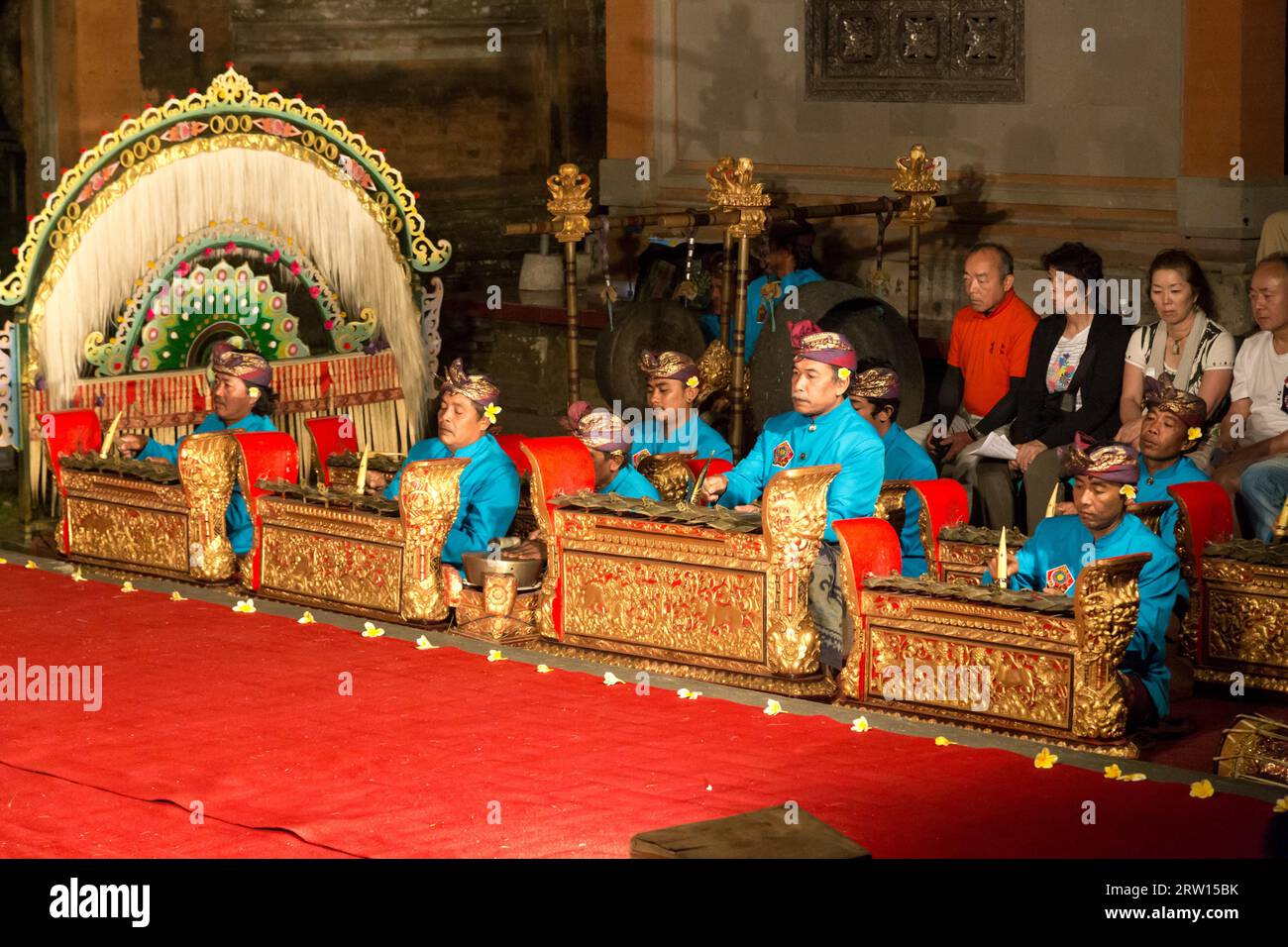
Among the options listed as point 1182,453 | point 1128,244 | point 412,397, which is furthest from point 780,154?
point 1182,453

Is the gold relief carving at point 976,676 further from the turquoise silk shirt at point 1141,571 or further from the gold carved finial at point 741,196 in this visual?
the gold carved finial at point 741,196

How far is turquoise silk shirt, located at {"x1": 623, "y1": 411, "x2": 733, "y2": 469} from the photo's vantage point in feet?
27.3

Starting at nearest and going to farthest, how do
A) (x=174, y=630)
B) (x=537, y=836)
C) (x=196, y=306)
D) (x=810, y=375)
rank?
(x=537, y=836) → (x=810, y=375) → (x=174, y=630) → (x=196, y=306)

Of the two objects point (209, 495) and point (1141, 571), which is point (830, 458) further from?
point (209, 495)

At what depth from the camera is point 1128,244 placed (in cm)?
1027

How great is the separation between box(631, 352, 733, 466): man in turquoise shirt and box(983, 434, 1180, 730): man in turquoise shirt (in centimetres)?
211

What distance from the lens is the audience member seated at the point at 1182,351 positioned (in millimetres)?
8055

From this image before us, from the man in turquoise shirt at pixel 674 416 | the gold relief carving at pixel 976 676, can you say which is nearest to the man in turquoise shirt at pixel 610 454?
the man in turquoise shirt at pixel 674 416

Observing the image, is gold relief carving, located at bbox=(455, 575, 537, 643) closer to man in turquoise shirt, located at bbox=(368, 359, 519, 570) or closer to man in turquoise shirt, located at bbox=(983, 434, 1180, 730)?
man in turquoise shirt, located at bbox=(368, 359, 519, 570)

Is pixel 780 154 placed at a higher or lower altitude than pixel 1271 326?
higher

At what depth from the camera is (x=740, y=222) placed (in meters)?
9.45

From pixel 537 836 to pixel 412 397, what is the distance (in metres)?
4.78

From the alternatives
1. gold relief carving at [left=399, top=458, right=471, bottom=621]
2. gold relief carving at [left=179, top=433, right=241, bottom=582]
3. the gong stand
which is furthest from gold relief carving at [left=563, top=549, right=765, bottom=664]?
the gong stand

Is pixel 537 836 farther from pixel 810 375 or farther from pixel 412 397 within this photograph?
pixel 412 397
